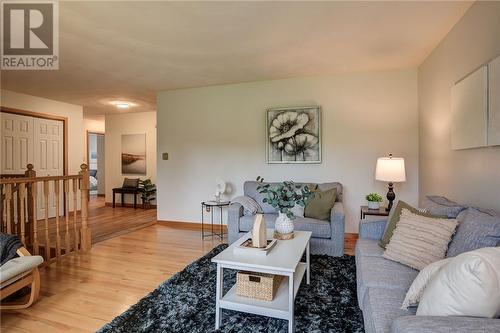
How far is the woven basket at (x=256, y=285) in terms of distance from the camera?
1.88m

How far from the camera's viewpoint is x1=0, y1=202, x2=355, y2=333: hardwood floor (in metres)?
2.03

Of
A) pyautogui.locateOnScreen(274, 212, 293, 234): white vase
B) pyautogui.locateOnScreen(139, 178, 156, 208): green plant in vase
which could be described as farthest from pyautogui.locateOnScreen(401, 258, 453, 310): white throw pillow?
pyautogui.locateOnScreen(139, 178, 156, 208): green plant in vase

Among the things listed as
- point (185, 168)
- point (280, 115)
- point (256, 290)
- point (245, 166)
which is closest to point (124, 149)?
point (185, 168)

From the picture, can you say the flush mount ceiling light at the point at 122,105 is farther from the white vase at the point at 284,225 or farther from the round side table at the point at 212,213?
the white vase at the point at 284,225

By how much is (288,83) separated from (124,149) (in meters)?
4.78

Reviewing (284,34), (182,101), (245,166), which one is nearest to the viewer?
(284,34)

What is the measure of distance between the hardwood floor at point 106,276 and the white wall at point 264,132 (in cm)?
73

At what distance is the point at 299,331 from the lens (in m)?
1.83

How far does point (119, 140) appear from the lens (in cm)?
708

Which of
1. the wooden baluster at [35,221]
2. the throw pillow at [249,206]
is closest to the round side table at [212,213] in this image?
the throw pillow at [249,206]

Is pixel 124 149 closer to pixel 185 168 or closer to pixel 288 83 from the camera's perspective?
pixel 185 168

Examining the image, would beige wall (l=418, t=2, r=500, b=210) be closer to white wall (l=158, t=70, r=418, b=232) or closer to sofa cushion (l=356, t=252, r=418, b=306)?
white wall (l=158, t=70, r=418, b=232)

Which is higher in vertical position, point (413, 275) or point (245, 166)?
point (245, 166)

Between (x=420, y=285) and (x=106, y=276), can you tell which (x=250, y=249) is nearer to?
(x=420, y=285)
